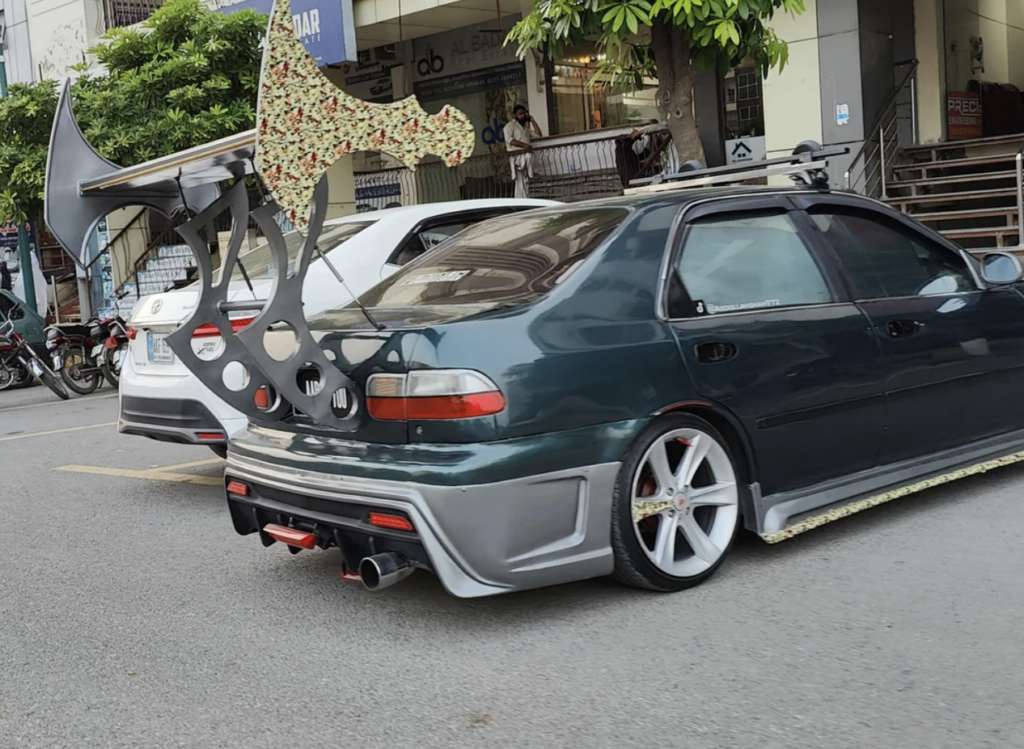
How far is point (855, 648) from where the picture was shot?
3.80m

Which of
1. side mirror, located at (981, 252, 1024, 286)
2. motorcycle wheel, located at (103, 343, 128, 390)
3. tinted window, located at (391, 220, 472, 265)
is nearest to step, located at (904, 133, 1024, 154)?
tinted window, located at (391, 220, 472, 265)

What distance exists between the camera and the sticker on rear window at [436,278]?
4.94 metres

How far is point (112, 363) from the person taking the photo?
14.3 meters

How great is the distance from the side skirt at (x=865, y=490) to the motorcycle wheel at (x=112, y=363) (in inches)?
431

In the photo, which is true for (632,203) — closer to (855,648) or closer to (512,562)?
(512,562)

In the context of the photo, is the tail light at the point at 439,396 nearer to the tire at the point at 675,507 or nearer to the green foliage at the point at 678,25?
the tire at the point at 675,507

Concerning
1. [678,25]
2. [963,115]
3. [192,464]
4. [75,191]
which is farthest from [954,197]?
[75,191]


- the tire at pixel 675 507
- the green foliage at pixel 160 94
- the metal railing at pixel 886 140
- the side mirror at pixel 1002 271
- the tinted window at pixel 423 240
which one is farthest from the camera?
the green foliage at pixel 160 94

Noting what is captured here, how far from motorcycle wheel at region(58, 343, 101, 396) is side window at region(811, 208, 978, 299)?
11.1m

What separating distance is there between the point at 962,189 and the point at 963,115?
1.83 m

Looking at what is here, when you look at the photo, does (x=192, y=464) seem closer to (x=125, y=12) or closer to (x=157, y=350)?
(x=157, y=350)

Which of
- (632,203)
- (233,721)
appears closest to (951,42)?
(632,203)

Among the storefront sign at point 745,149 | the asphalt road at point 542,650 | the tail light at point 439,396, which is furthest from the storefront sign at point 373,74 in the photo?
the tail light at point 439,396

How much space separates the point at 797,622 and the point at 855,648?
30 cm
